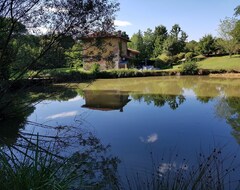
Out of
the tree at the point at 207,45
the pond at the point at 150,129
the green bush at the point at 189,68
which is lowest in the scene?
the pond at the point at 150,129

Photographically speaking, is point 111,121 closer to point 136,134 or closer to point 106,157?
point 136,134

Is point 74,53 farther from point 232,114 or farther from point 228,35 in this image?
point 228,35

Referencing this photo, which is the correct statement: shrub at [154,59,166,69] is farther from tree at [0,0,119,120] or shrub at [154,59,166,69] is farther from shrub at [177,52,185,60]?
tree at [0,0,119,120]

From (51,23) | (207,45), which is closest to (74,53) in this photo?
(51,23)

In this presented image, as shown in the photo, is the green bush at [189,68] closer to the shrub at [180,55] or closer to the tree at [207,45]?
the shrub at [180,55]

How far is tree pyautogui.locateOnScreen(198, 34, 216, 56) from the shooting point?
38.4 metres

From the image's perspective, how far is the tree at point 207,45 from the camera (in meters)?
38.4

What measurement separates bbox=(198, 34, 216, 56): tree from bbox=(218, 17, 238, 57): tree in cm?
206

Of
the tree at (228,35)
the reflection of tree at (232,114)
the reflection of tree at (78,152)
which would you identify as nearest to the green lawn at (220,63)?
the tree at (228,35)

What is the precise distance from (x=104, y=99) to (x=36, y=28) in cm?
676

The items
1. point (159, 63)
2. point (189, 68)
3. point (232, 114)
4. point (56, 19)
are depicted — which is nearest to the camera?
point (56, 19)

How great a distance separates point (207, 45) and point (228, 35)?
3.68m

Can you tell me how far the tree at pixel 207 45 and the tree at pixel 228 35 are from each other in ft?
6.77

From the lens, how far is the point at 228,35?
3538 centimetres
